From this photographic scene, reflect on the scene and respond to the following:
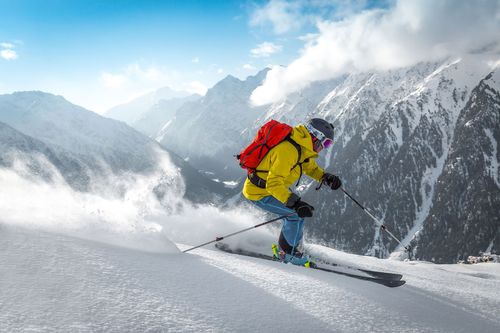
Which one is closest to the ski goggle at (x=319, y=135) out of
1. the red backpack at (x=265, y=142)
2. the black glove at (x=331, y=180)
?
the red backpack at (x=265, y=142)

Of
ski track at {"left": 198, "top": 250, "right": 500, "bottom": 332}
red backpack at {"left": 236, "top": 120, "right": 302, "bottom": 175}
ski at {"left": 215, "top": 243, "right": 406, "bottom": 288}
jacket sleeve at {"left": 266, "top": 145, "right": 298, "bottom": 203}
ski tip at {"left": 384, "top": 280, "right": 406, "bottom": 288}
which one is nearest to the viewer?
ski track at {"left": 198, "top": 250, "right": 500, "bottom": 332}

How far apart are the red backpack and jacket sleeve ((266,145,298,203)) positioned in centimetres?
19

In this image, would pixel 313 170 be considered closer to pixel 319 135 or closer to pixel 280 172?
pixel 319 135

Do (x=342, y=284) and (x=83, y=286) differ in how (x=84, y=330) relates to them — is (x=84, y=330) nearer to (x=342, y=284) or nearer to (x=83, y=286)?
(x=83, y=286)

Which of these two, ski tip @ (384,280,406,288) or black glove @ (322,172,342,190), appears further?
black glove @ (322,172,342,190)

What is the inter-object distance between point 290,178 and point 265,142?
1048 millimetres

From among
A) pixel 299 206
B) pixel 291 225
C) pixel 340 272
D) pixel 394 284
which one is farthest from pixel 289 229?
pixel 394 284

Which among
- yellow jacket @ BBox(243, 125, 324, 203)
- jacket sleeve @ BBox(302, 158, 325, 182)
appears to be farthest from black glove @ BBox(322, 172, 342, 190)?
yellow jacket @ BBox(243, 125, 324, 203)

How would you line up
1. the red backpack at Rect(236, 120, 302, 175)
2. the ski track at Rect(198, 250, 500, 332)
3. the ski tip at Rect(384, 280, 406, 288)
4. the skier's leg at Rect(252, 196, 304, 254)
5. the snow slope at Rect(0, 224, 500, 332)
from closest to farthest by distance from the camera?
1. the snow slope at Rect(0, 224, 500, 332)
2. the ski track at Rect(198, 250, 500, 332)
3. the ski tip at Rect(384, 280, 406, 288)
4. the red backpack at Rect(236, 120, 302, 175)
5. the skier's leg at Rect(252, 196, 304, 254)

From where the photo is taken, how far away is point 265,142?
6.98 meters

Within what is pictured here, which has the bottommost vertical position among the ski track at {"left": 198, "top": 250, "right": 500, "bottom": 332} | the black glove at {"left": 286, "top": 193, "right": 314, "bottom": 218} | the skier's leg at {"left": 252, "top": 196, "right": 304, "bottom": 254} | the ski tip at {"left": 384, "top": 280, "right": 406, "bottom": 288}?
the ski track at {"left": 198, "top": 250, "right": 500, "bottom": 332}

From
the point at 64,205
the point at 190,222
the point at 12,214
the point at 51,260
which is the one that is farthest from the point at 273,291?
the point at 190,222

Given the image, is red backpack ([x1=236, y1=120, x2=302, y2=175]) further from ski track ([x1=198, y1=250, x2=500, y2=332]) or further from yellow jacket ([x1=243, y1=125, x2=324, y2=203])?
ski track ([x1=198, y1=250, x2=500, y2=332])

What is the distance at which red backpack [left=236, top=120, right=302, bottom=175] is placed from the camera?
22.4ft
